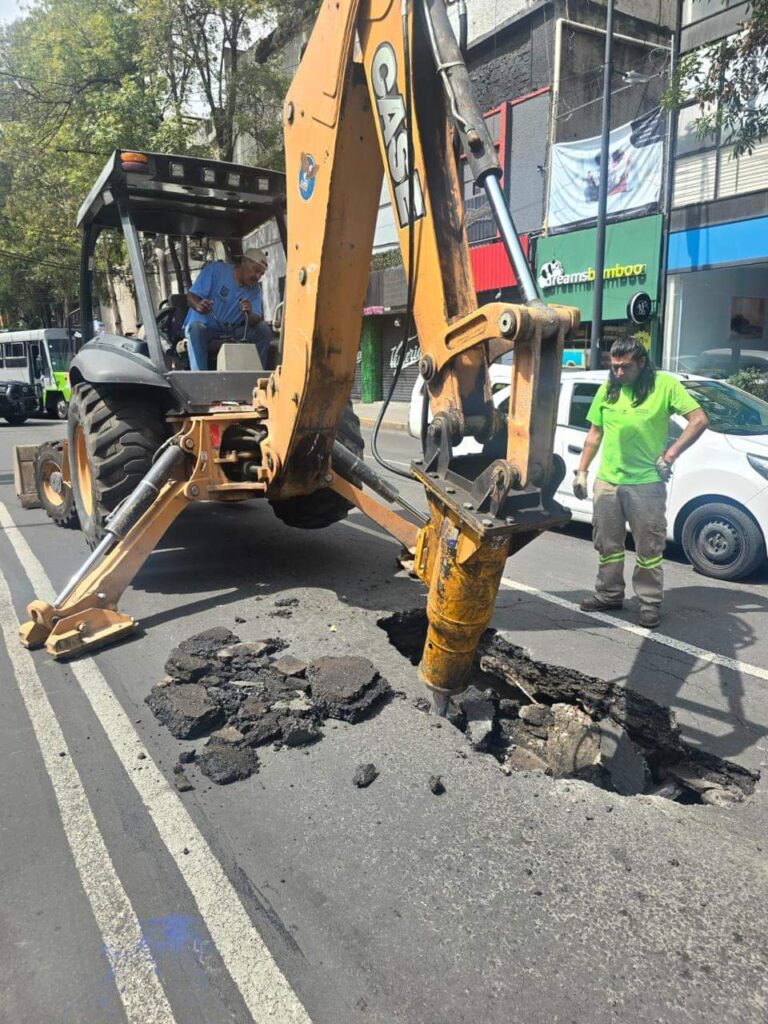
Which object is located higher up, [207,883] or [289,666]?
[289,666]

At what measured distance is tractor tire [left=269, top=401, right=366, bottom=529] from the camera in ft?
20.8

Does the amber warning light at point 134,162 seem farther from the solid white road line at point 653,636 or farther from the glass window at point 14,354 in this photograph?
the glass window at point 14,354

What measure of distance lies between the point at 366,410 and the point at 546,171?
29.5 ft

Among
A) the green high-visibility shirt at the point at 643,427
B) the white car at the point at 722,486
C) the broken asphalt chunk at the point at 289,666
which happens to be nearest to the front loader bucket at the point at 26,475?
the white car at the point at 722,486

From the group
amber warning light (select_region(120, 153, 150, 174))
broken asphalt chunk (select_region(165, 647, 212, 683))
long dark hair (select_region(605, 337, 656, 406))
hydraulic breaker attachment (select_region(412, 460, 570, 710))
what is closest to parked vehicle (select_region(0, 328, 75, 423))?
amber warning light (select_region(120, 153, 150, 174))

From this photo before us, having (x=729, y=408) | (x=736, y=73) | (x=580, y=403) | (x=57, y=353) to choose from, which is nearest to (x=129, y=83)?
(x=57, y=353)

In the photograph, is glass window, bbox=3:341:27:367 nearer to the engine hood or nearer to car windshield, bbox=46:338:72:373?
car windshield, bbox=46:338:72:373

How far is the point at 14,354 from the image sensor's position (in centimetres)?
2544

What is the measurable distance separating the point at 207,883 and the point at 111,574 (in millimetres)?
2698

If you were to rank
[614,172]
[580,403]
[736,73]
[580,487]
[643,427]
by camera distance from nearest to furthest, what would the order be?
[643,427], [580,487], [580,403], [736,73], [614,172]

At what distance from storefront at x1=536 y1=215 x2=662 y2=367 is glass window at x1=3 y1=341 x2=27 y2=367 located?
56.2ft

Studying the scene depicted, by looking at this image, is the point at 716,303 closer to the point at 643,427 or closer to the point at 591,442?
the point at 591,442

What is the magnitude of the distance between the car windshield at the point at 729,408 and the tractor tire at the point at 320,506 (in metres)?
3.10

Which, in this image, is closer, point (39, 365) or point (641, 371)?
point (641, 371)
